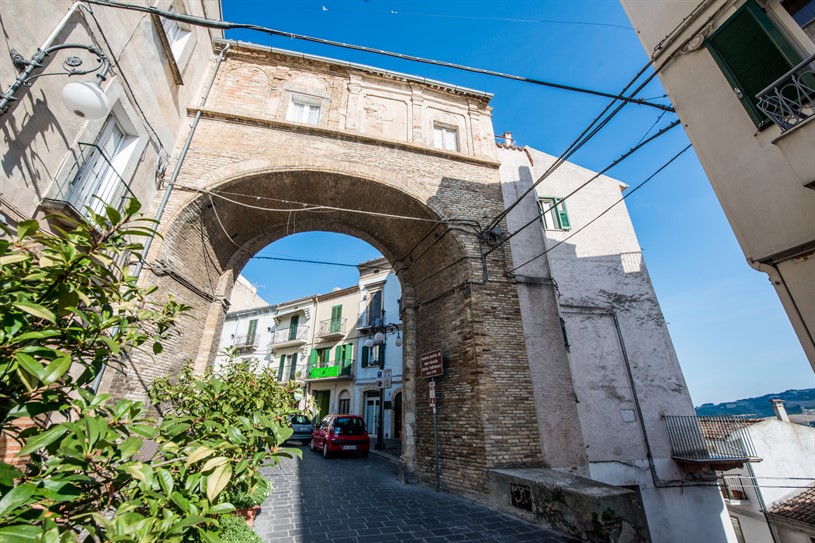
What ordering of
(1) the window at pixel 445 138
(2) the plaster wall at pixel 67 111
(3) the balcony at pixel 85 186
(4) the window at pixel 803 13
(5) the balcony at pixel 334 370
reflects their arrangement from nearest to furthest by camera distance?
(2) the plaster wall at pixel 67 111
(3) the balcony at pixel 85 186
(4) the window at pixel 803 13
(1) the window at pixel 445 138
(5) the balcony at pixel 334 370

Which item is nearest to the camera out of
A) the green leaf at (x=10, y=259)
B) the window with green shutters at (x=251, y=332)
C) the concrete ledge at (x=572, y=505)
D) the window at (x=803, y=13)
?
the green leaf at (x=10, y=259)

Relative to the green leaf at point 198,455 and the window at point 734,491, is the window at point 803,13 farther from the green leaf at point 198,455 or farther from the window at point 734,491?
the window at point 734,491

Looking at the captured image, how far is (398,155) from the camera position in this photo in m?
9.58

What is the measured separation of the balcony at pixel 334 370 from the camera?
2130 centimetres

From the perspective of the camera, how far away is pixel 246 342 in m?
27.1

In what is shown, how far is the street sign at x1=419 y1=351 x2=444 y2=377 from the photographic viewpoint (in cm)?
835

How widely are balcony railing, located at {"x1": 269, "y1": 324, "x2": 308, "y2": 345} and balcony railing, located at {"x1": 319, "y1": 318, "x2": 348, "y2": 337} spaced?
192 cm

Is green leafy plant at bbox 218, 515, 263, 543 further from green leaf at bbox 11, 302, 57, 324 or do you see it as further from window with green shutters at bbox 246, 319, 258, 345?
window with green shutters at bbox 246, 319, 258, 345

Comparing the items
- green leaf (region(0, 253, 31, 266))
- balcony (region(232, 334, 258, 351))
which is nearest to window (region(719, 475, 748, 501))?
green leaf (region(0, 253, 31, 266))

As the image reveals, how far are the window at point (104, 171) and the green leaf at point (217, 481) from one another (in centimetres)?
506

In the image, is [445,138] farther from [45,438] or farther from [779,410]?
[779,410]

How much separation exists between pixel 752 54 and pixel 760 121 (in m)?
1.01

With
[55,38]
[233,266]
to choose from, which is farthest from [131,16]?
[233,266]

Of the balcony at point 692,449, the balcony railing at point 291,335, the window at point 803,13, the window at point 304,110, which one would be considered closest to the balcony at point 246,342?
the balcony railing at point 291,335
